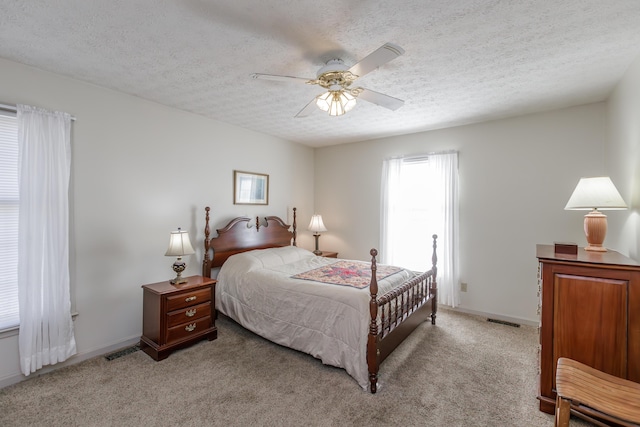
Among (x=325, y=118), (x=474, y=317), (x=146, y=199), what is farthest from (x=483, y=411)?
(x=146, y=199)

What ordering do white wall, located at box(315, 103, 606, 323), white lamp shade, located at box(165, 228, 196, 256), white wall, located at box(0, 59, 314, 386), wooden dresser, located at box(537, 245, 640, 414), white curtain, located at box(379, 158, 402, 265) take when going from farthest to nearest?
white curtain, located at box(379, 158, 402, 265) < white wall, located at box(315, 103, 606, 323) < white lamp shade, located at box(165, 228, 196, 256) < white wall, located at box(0, 59, 314, 386) < wooden dresser, located at box(537, 245, 640, 414)

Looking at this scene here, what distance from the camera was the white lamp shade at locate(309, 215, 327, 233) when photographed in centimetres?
500

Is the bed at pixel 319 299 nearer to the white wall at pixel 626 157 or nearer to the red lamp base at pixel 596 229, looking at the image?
the red lamp base at pixel 596 229

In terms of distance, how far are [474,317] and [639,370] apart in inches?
84.2

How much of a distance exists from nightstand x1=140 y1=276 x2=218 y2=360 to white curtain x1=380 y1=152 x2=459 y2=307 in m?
2.76

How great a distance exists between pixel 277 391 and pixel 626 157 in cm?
350

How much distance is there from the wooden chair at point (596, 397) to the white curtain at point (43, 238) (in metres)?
3.64

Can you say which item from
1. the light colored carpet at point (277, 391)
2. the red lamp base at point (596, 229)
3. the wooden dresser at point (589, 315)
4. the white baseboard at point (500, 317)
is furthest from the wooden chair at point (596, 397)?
the white baseboard at point (500, 317)

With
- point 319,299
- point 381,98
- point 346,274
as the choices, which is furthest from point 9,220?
point 381,98

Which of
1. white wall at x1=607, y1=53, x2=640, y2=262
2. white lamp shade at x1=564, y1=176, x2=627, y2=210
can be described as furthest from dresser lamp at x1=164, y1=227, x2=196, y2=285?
white wall at x1=607, y1=53, x2=640, y2=262

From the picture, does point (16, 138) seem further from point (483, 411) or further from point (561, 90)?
point (561, 90)

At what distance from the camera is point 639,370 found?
5.93 feet

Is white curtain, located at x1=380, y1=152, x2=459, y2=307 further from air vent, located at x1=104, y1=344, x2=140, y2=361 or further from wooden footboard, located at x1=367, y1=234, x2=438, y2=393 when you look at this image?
air vent, located at x1=104, y1=344, x2=140, y2=361

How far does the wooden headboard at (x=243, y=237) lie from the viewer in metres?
3.78
